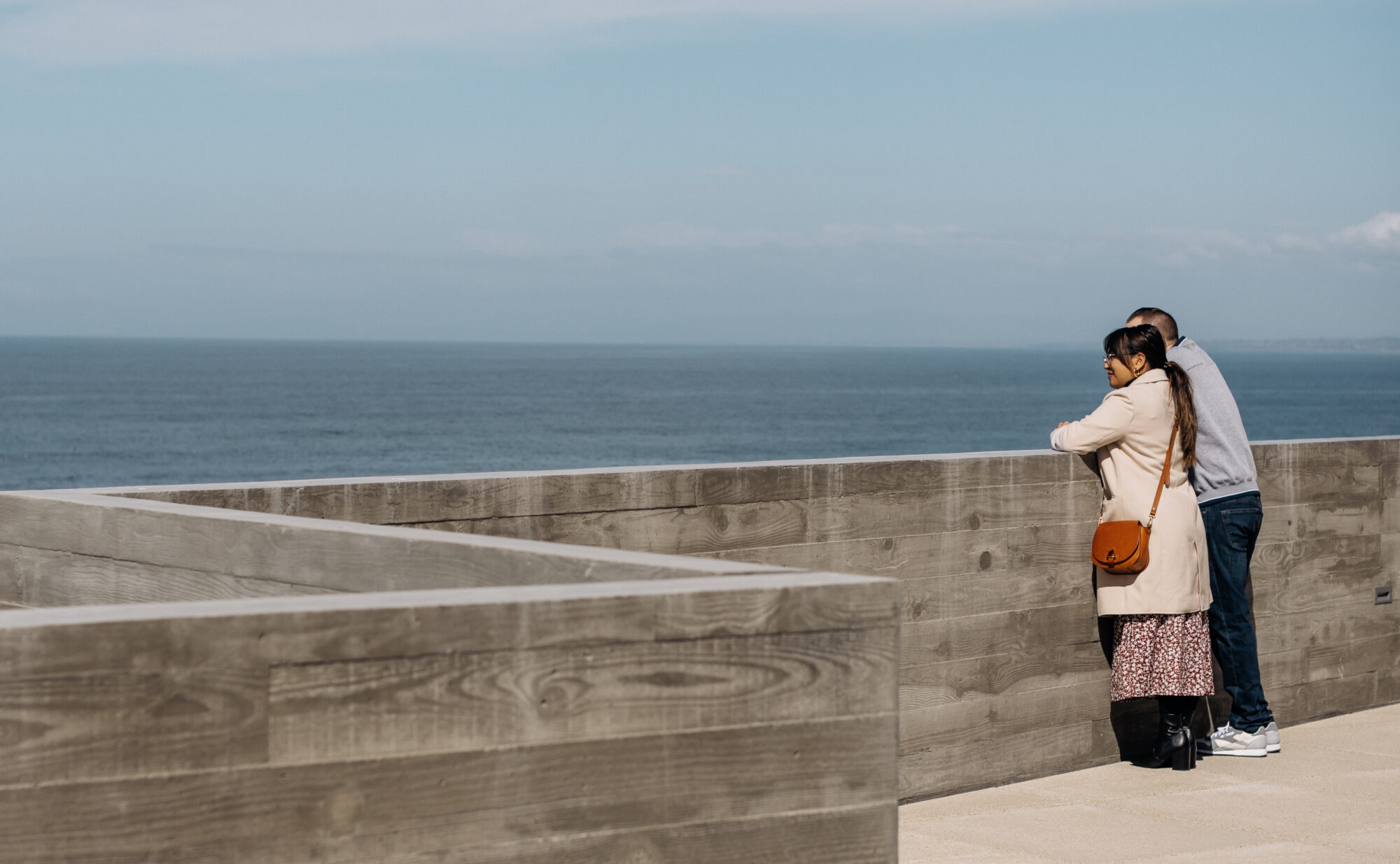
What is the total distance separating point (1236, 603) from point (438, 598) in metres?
5.06

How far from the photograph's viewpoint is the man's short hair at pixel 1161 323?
21.8ft

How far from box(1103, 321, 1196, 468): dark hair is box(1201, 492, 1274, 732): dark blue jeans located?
557 mm

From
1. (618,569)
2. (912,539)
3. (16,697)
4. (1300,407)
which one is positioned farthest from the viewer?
(1300,407)

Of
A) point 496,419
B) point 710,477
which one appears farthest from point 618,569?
Answer: point 496,419

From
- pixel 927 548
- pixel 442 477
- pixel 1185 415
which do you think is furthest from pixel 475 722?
pixel 1185 415

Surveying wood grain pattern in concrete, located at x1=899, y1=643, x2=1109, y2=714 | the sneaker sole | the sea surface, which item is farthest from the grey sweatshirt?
the sea surface

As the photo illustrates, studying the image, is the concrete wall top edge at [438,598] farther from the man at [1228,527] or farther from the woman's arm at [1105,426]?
the man at [1228,527]

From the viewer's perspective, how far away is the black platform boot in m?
6.68

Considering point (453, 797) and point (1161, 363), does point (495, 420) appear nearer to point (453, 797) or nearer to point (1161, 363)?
point (1161, 363)

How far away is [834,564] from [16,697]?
13.5 feet

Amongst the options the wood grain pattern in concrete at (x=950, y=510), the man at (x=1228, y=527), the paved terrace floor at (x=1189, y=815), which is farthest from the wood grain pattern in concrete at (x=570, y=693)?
the man at (x=1228, y=527)

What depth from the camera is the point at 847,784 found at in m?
3.03

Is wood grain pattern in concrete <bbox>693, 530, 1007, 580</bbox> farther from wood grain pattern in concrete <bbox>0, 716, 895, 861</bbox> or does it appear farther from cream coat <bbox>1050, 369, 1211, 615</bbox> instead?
wood grain pattern in concrete <bbox>0, 716, 895, 861</bbox>

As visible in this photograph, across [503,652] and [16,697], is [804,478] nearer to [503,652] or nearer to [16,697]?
[503,652]
